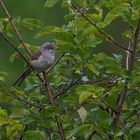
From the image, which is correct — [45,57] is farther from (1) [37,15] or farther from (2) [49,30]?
(1) [37,15]

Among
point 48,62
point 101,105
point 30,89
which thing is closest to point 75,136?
point 101,105

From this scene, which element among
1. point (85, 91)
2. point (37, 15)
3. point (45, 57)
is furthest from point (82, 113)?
point (37, 15)

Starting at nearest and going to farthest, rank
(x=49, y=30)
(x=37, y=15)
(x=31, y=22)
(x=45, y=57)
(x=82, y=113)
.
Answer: (x=82, y=113), (x=49, y=30), (x=31, y=22), (x=45, y=57), (x=37, y=15)

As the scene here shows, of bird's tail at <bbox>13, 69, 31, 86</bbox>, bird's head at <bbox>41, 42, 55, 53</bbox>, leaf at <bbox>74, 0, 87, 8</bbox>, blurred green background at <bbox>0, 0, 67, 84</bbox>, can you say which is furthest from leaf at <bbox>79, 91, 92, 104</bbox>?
blurred green background at <bbox>0, 0, 67, 84</bbox>

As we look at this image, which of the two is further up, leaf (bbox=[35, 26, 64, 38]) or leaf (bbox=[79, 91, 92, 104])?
leaf (bbox=[35, 26, 64, 38])

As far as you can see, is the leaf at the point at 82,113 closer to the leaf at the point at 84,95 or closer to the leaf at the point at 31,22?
the leaf at the point at 84,95

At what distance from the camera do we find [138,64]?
10.1ft

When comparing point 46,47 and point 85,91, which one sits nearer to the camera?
point 85,91

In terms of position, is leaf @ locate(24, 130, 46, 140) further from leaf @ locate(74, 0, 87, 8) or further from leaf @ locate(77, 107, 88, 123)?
leaf @ locate(74, 0, 87, 8)

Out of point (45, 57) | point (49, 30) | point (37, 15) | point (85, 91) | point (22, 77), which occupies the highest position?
point (49, 30)

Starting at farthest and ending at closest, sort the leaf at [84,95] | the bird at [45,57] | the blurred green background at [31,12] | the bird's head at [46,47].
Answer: the blurred green background at [31,12]
the bird's head at [46,47]
the bird at [45,57]
the leaf at [84,95]

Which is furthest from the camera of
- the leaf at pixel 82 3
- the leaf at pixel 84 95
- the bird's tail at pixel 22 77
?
the bird's tail at pixel 22 77

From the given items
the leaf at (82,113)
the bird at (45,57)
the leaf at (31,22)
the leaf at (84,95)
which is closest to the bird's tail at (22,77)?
the bird at (45,57)

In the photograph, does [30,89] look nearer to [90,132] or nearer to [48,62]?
[90,132]
